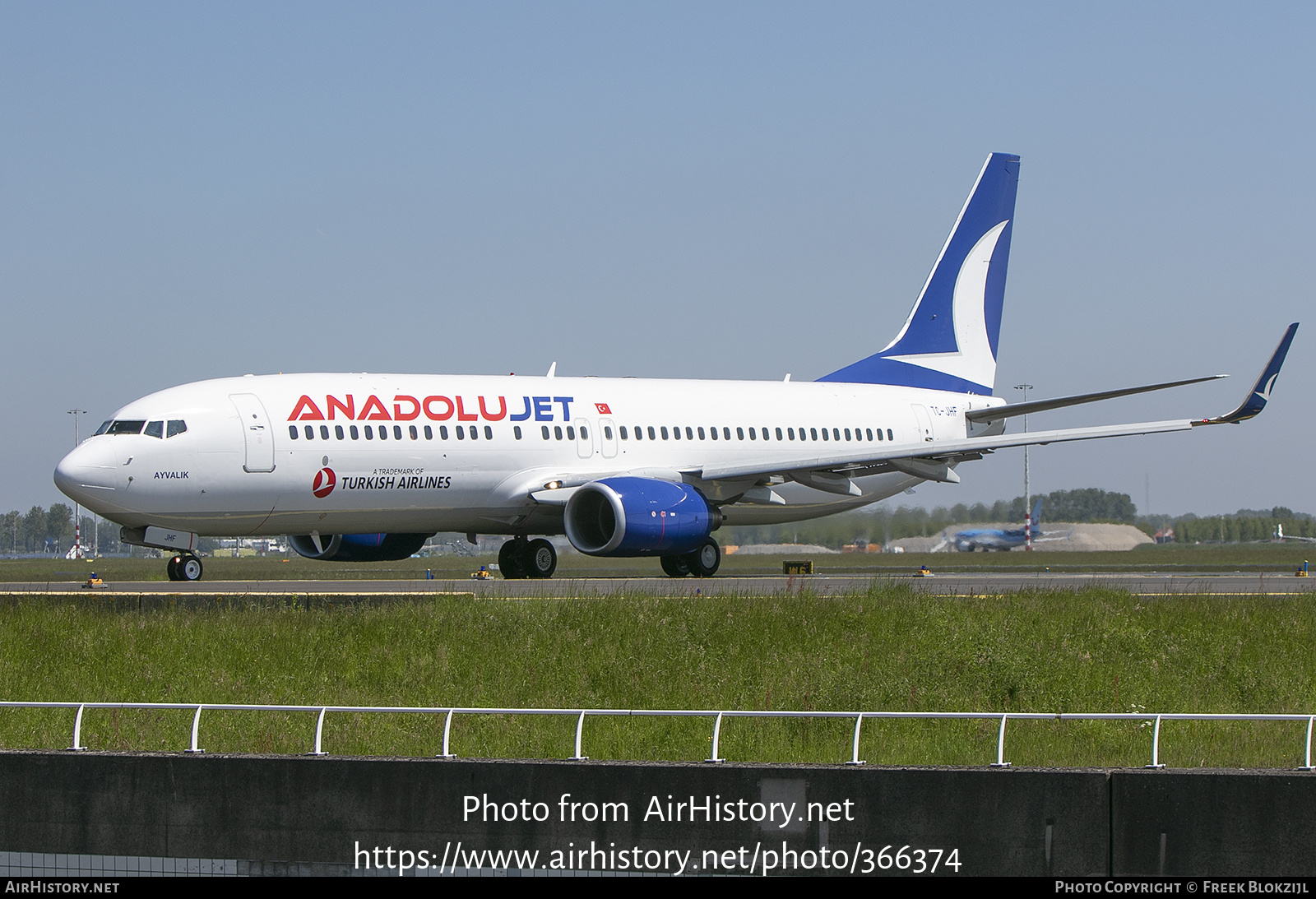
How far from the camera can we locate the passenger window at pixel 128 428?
83.3ft

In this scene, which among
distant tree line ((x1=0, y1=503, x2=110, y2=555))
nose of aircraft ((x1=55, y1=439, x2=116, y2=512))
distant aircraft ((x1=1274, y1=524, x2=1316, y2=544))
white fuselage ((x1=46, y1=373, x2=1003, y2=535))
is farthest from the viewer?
distant tree line ((x1=0, y1=503, x2=110, y2=555))

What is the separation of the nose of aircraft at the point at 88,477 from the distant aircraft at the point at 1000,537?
132ft

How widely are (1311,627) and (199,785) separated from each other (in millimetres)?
13709

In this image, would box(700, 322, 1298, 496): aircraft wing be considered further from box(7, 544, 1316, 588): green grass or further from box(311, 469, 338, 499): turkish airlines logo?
box(311, 469, 338, 499): turkish airlines logo

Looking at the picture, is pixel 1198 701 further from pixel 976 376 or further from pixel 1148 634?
pixel 976 376

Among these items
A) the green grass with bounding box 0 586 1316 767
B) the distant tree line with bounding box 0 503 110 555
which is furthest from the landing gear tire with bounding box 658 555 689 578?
the distant tree line with bounding box 0 503 110 555

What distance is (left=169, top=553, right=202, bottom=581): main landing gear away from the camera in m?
26.7

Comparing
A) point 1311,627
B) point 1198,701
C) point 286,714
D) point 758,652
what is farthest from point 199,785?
point 1311,627

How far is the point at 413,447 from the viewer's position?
89.5 feet

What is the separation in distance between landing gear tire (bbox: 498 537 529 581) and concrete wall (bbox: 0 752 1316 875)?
19.4 meters

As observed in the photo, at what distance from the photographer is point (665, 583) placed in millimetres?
26875

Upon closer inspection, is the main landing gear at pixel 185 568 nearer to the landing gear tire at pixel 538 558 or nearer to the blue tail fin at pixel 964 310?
the landing gear tire at pixel 538 558

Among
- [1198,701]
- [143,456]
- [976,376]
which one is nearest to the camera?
[1198,701]

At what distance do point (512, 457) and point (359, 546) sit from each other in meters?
4.26
